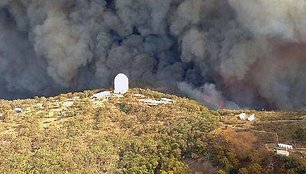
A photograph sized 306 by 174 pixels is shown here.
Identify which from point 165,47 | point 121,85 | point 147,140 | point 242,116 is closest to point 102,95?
point 121,85

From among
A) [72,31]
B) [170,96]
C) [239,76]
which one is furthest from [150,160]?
[72,31]

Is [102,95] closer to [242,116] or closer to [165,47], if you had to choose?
[242,116]

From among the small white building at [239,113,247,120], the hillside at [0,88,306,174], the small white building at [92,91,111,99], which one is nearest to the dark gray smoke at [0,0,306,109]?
the small white building at [92,91,111,99]

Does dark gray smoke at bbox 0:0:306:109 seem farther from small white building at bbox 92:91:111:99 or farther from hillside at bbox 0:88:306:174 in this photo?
hillside at bbox 0:88:306:174

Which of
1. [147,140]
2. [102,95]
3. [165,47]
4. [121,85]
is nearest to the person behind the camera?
[147,140]

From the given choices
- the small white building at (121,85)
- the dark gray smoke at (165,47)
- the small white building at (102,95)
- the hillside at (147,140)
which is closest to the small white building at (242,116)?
the hillside at (147,140)

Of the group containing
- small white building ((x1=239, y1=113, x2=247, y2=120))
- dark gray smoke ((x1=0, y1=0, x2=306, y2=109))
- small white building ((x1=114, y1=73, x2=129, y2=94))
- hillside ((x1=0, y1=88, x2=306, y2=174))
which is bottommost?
hillside ((x1=0, y1=88, x2=306, y2=174))
